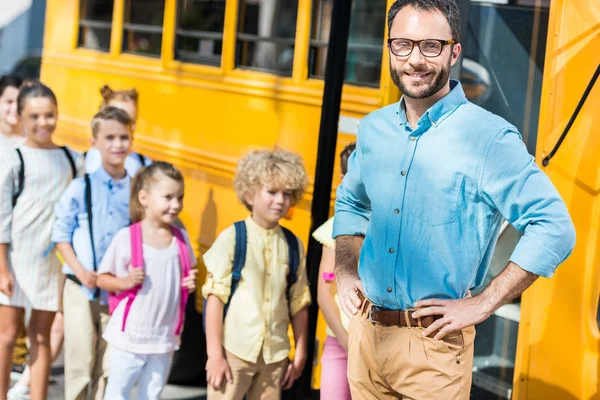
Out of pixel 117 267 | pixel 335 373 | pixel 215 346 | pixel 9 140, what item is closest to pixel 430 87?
pixel 335 373

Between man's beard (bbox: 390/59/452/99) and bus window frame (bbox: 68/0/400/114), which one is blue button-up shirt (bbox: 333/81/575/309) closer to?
man's beard (bbox: 390/59/452/99)

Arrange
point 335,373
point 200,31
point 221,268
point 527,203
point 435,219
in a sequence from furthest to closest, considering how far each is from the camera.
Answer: point 200,31 → point 221,268 → point 335,373 → point 435,219 → point 527,203

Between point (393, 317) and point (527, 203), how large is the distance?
0.42 meters

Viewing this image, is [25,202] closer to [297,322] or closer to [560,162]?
[297,322]

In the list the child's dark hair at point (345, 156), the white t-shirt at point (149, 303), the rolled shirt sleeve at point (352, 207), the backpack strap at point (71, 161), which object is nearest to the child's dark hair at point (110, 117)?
the backpack strap at point (71, 161)

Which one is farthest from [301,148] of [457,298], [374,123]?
[457,298]

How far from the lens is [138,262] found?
137 inches

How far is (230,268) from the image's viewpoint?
3375 millimetres

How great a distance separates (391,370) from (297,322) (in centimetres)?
125

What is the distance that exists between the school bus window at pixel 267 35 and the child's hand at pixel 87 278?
3.53ft

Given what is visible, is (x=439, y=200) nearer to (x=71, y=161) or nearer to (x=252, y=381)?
(x=252, y=381)

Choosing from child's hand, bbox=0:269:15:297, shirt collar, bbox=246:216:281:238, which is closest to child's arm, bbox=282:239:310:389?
shirt collar, bbox=246:216:281:238

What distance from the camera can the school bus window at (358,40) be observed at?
3.57 metres

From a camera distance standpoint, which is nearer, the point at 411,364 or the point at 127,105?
the point at 411,364
